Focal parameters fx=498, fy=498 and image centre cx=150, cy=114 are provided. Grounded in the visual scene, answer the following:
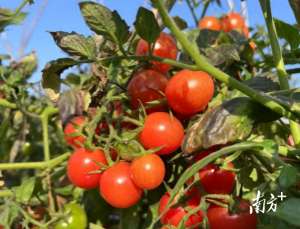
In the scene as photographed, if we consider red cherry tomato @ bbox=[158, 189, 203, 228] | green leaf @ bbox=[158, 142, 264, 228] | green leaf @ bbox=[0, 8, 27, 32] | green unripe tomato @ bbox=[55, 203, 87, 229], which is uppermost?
green leaf @ bbox=[0, 8, 27, 32]

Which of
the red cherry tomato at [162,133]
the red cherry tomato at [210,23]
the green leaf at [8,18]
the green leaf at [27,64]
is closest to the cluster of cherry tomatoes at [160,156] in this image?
the red cherry tomato at [162,133]

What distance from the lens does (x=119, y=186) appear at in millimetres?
700

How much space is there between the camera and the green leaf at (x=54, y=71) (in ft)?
2.30

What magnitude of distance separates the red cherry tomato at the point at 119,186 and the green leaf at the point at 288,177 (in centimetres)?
25

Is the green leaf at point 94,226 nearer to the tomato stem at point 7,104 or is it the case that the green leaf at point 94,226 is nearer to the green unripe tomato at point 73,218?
the green unripe tomato at point 73,218

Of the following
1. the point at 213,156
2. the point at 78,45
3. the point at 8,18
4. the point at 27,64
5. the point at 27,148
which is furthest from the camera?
the point at 27,148

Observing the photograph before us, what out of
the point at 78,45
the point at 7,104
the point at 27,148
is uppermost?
the point at 78,45

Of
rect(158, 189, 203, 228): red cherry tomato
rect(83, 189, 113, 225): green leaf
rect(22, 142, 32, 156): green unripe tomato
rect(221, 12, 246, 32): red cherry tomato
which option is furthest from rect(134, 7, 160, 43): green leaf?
rect(22, 142, 32, 156): green unripe tomato

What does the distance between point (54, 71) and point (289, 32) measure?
0.35 m

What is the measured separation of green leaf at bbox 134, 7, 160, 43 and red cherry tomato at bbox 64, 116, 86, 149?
169 mm

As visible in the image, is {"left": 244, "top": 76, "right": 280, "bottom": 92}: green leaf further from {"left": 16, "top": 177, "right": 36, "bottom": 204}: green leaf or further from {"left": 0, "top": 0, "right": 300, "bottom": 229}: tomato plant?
{"left": 16, "top": 177, "right": 36, "bottom": 204}: green leaf

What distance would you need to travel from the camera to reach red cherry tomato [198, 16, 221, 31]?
120 centimetres

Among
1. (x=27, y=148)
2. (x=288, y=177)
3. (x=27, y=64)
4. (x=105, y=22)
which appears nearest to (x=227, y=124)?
(x=288, y=177)

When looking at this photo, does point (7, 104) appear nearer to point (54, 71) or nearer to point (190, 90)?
point (54, 71)
